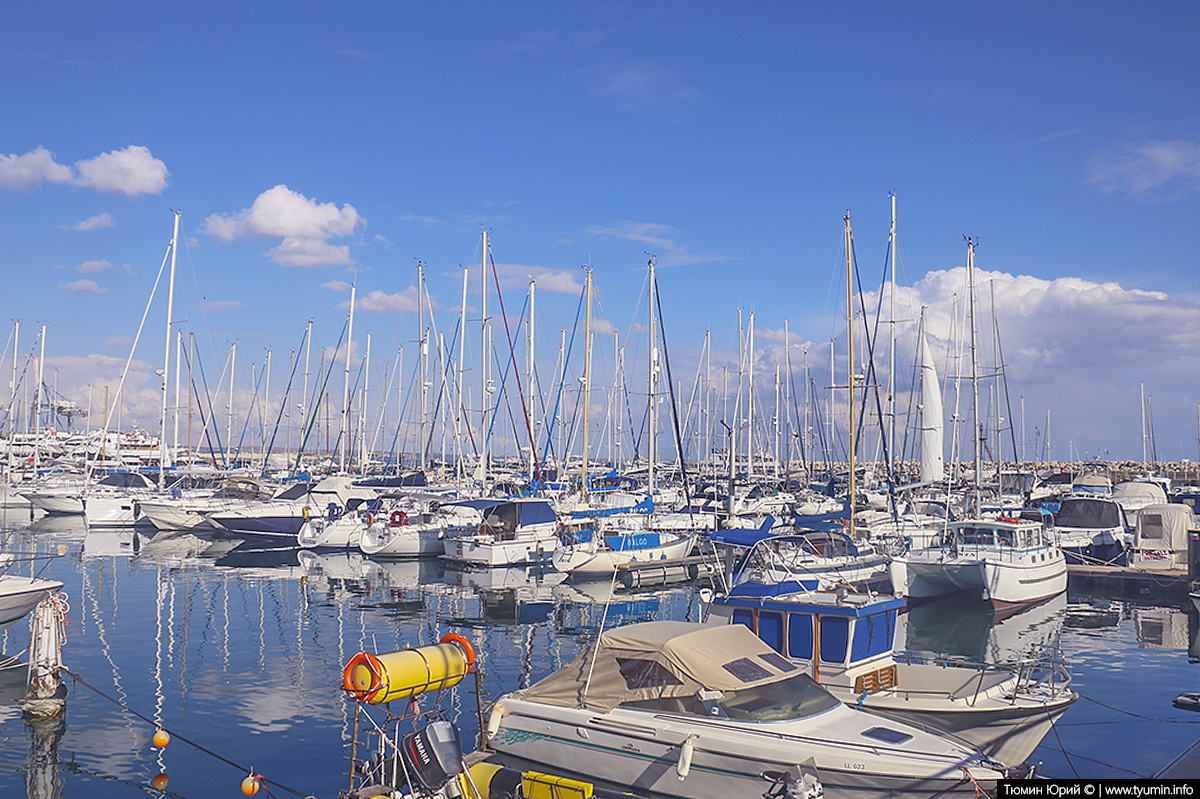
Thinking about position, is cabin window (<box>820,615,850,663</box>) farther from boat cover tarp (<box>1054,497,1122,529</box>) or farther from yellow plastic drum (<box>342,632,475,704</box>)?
boat cover tarp (<box>1054,497,1122,529</box>)

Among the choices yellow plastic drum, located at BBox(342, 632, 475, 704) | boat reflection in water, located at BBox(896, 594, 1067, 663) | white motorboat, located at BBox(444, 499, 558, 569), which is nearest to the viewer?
yellow plastic drum, located at BBox(342, 632, 475, 704)

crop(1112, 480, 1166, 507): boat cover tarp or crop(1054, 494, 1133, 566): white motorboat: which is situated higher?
crop(1112, 480, 1166, 507): boat cover tarp

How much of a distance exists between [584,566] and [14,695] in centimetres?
2184

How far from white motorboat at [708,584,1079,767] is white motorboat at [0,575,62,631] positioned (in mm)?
15440

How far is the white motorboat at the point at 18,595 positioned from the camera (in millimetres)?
19953

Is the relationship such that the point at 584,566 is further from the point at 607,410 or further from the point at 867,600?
the point at 607,410

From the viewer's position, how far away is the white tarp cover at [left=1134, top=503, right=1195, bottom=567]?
1524 inches

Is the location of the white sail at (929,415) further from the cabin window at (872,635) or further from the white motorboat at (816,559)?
the cabin window at (872,635)

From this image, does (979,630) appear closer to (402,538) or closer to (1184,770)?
(1184,770)

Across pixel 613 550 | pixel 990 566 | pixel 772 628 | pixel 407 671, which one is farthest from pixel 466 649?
pixel 613 550

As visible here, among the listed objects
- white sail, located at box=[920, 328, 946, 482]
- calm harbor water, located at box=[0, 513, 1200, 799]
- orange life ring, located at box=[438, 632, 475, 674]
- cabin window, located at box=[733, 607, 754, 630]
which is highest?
white sail, located at box=[920, 328, 946, 482]

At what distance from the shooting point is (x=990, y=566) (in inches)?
1174

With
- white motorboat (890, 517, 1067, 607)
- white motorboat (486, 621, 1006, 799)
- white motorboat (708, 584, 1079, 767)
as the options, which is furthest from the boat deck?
white motorboat (890, 517, 1067, 607)

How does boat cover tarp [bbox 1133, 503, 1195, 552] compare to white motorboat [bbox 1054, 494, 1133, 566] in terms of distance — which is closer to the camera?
boat cover tarp [bbox 1133, 503, 1195, 552]
